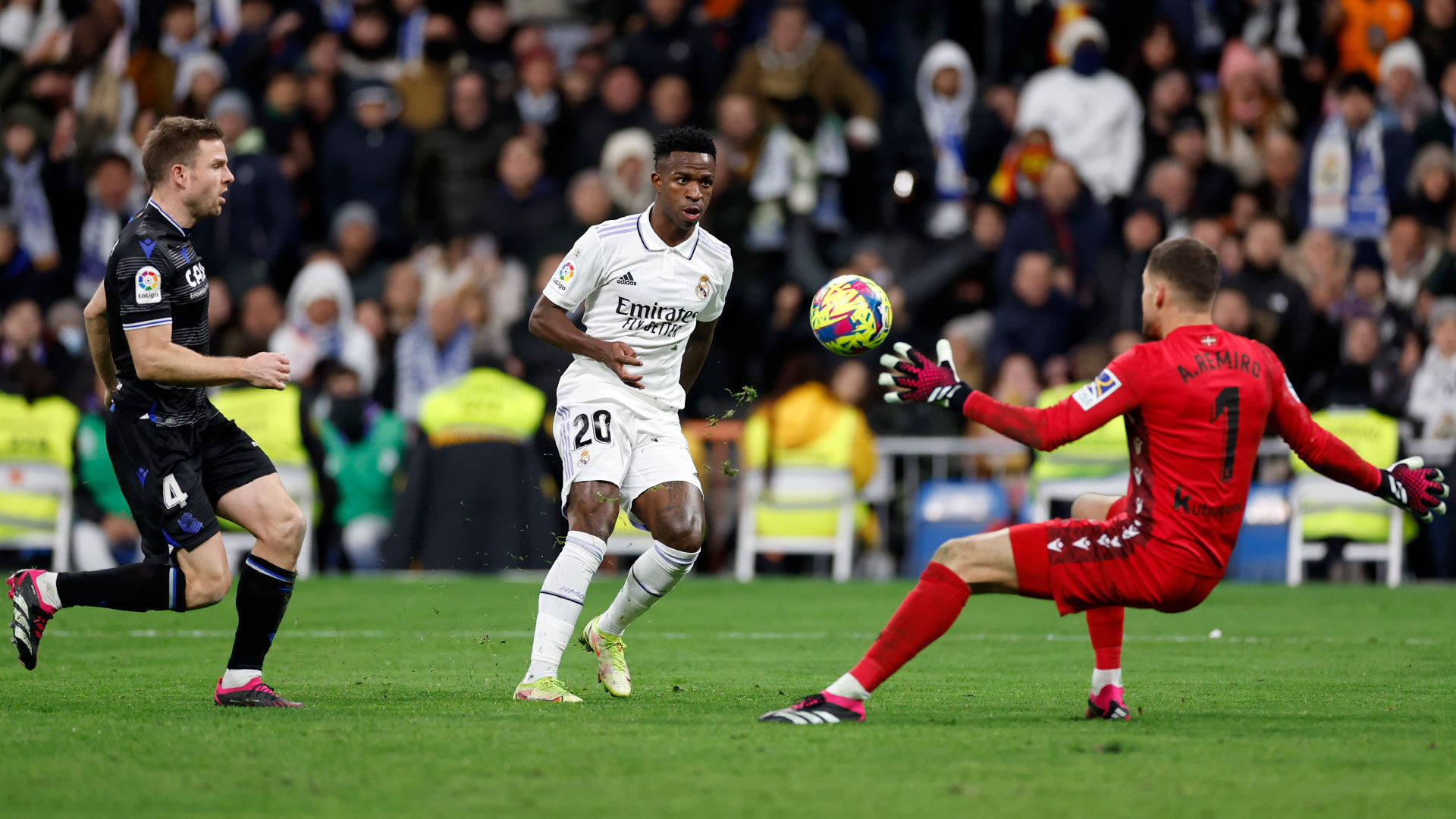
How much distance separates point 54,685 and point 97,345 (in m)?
1.85

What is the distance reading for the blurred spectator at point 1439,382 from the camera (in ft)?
52.5

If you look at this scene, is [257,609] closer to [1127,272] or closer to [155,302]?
[155,302]

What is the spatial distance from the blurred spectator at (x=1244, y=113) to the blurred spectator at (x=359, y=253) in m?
8.57

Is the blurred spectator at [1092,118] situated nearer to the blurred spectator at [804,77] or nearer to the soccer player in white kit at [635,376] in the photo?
the blurred spectator at [804,77]

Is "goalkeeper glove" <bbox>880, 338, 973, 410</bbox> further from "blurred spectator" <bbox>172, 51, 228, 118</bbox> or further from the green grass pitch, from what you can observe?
"blurred spectator" <bbox>172, 51, 228, 118</bbox>

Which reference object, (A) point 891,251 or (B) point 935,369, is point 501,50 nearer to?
(A) point 891,251

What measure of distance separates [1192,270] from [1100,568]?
1229mm

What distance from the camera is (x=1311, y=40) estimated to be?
1916cm

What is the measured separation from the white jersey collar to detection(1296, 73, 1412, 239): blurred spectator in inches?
414

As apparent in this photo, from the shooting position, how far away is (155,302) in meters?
7.60

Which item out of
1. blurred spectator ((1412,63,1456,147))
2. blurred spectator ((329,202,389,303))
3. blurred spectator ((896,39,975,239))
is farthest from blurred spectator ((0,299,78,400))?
blurred spectator ((1412,63,1456,147))

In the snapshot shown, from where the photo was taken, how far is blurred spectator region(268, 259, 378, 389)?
57.6 feet

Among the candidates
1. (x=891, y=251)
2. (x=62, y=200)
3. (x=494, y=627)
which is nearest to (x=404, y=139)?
(x=62, y=200)

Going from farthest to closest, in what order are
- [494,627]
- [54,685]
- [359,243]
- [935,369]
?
1. [359,243]
2. [494,627]
3. [54,685]
4. [935,369]
